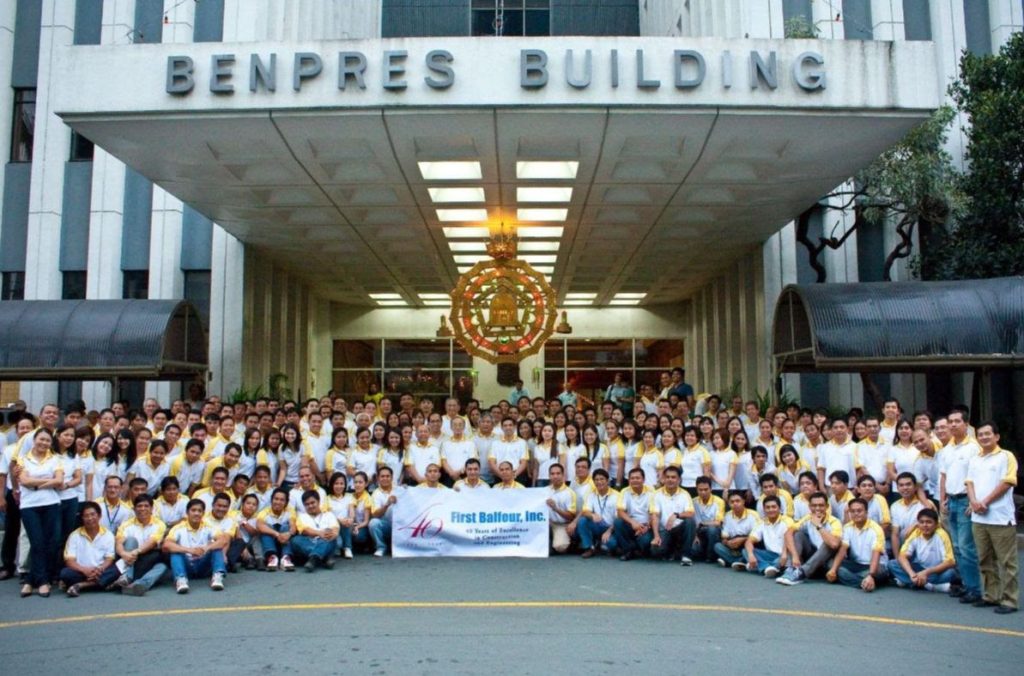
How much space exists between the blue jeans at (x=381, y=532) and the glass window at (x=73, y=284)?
13089 mm

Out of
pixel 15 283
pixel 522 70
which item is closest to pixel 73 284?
pixel 15 283

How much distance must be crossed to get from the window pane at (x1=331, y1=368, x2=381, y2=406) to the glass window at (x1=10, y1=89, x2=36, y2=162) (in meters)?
10.6

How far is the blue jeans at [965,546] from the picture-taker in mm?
7859

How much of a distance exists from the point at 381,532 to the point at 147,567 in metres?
2.71

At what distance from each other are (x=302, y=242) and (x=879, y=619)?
14518 millimetres

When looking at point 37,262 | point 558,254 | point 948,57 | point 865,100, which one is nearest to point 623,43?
point 865,100

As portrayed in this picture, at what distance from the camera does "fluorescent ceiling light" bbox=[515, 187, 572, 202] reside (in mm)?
14672

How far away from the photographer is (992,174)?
16281 mm

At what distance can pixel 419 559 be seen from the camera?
9.91 meters

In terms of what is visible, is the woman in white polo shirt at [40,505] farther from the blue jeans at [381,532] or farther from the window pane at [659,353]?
the window pane at [659,353]

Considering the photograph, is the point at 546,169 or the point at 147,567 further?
the point at 546,169

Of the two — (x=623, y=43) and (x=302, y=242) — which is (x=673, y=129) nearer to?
(x=623, y=43)

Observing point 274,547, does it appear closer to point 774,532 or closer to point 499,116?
point 774,532

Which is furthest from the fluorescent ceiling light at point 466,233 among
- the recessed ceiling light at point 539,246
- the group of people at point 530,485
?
the group of people at point 530,485
